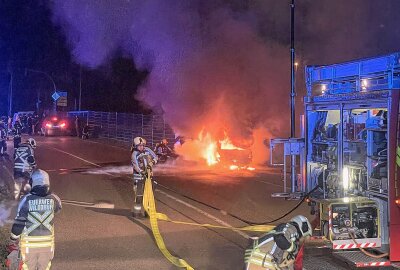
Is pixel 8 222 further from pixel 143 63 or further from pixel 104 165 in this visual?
pixel 143 63

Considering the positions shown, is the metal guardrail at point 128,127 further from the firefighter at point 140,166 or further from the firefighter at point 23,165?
the firefighter at point 140,166

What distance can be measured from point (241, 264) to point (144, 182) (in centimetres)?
328

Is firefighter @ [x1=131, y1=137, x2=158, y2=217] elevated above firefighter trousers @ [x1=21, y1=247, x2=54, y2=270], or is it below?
above

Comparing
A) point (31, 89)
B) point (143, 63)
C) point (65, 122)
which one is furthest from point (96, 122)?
point (31, 89)

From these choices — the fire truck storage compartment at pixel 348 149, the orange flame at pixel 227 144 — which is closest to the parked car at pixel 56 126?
the orange flame at pixel 227 144

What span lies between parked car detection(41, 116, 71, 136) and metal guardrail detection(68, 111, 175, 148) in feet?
5.31

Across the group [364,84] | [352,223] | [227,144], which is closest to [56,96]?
[227,144]

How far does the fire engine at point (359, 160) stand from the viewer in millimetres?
5704

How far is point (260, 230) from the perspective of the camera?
802 cm

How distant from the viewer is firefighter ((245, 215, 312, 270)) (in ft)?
12.5

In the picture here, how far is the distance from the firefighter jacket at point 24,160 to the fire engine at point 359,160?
5.58 metres

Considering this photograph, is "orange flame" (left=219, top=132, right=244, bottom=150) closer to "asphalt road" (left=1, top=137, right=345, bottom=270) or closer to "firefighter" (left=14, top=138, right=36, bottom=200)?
"asphalt road" (left=1, top=137, right=345, bottom=270)

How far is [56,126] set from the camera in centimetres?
3297

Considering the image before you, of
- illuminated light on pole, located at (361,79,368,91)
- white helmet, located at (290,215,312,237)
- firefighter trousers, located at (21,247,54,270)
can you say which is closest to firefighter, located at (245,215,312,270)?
white helmet, located at (290,215,312,237)
